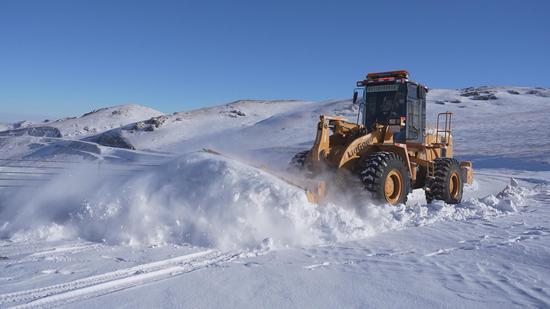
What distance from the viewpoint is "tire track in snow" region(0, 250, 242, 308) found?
3.47m

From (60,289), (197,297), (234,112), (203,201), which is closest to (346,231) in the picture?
(203,201)

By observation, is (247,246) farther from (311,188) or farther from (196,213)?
(311,188)

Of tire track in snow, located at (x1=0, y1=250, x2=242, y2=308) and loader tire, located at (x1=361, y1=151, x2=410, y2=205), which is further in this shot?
loader tire, located at (x1=361, y1=151, x2=410, y2=205)

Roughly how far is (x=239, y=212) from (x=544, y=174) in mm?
18037

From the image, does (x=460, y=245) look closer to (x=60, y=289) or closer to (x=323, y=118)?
(x=323, y=118)

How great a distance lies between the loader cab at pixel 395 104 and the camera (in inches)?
365

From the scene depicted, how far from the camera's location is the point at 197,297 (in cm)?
355

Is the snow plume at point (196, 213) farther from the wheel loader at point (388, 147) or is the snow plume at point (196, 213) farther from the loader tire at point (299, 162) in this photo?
the loader tire at point (299, 162)

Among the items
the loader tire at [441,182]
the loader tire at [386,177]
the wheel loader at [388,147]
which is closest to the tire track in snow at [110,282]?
the loader tire at [386,177]

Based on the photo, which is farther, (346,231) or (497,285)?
(346,231)

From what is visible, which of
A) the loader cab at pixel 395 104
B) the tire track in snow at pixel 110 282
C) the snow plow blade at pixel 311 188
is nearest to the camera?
the tire track in snow at pixel 110 282

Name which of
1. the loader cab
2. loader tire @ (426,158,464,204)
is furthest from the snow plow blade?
loader tire @ (426,158,464,204)

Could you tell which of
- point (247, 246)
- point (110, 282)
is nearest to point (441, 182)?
point (247, 246)

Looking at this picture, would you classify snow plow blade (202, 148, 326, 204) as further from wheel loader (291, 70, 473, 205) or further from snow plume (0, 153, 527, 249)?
wheel loader (291, 70, 473, 205)
